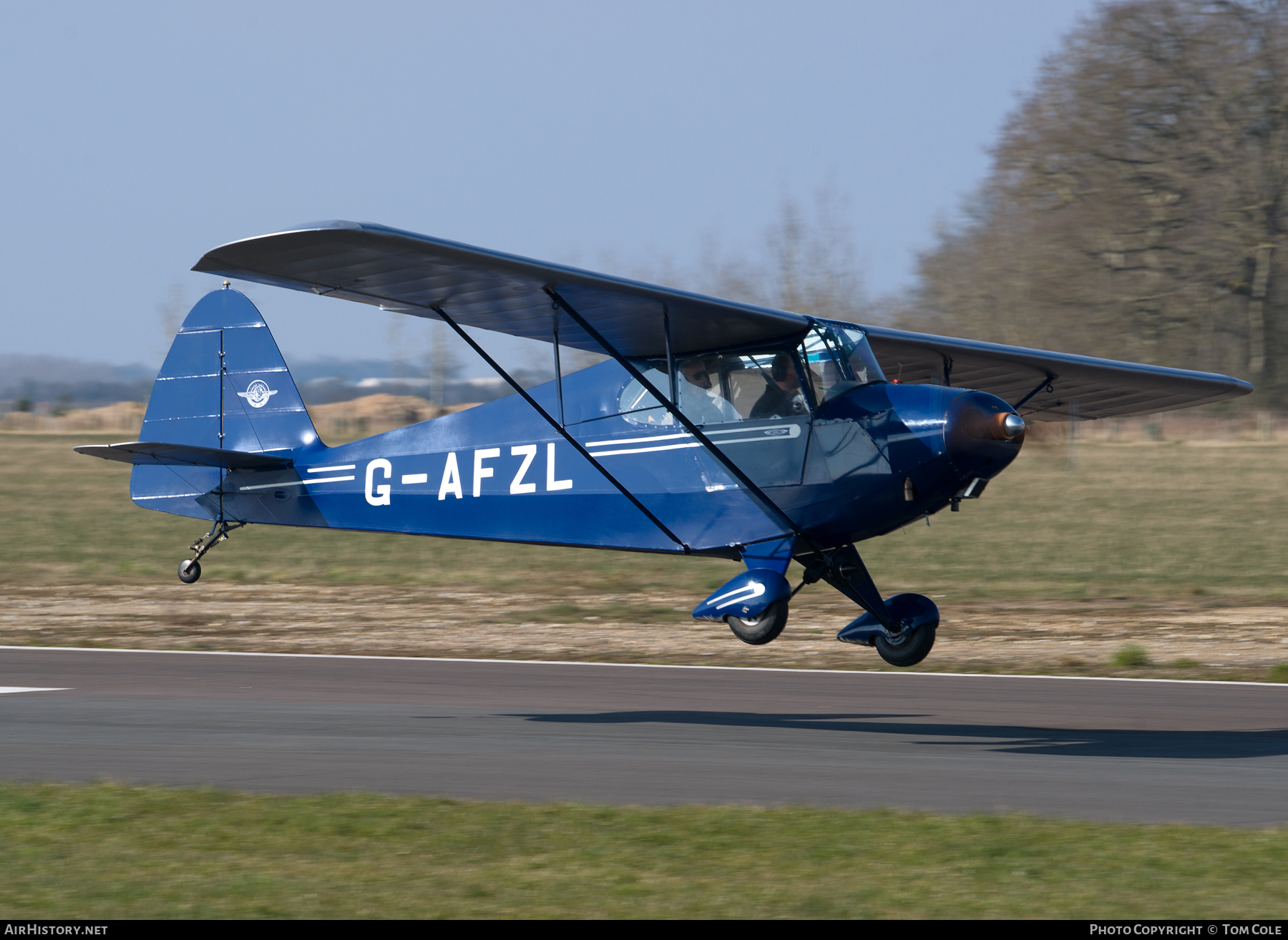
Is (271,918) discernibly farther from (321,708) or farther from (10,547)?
Result: (10,547)

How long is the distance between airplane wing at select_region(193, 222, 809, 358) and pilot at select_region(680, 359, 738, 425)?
0.59ft

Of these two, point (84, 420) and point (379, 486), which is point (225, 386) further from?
point (84, 420)

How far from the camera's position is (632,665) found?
1711 centimetres

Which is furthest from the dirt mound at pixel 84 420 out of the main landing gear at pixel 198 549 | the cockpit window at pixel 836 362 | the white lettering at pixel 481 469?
the cockpit window at pixel 836 362

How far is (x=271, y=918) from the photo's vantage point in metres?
5.78

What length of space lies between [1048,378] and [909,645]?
392 centimetres

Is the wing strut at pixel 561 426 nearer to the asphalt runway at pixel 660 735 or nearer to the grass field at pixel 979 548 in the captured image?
the asphalt runway at pixel 660 735

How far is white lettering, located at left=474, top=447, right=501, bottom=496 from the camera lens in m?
13.8

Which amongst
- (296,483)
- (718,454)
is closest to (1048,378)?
(718,454)

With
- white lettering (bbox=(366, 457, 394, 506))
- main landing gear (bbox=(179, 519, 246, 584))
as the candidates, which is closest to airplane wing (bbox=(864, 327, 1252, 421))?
white lettering (bbox=(366, 457, 394, 506))

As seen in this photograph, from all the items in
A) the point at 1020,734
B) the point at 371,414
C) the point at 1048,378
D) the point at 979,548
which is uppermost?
the point at 1048,378

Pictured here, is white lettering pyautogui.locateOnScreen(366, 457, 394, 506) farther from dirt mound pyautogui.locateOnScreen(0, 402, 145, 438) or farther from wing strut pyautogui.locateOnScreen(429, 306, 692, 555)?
dirt mound pyautogui.locateOnScreen(0, 402, 145, 438)

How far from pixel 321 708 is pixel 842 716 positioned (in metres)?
4.66
